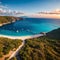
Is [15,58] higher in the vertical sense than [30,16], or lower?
lower

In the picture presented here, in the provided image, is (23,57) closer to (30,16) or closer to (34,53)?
(34,53)

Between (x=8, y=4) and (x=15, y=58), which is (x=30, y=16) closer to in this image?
(x=8, y=4)

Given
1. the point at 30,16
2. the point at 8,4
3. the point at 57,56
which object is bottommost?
the point at 57,56

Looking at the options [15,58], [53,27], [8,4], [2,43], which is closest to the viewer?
[15,58]

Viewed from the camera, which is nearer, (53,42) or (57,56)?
(57,56)

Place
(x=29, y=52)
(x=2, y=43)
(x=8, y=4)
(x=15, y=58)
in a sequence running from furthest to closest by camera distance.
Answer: (x=8, y=4) < (x=2, y=43) < (x=29, y=52) < (x=15, y=58)

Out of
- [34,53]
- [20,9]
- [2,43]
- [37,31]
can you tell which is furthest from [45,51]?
[20,9]

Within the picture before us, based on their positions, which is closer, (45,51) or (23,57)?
(23,57)

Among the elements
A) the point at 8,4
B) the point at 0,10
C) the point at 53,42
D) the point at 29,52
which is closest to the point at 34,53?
the point at 29,52

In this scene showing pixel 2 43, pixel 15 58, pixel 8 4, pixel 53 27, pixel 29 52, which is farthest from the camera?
pixel 53 27
